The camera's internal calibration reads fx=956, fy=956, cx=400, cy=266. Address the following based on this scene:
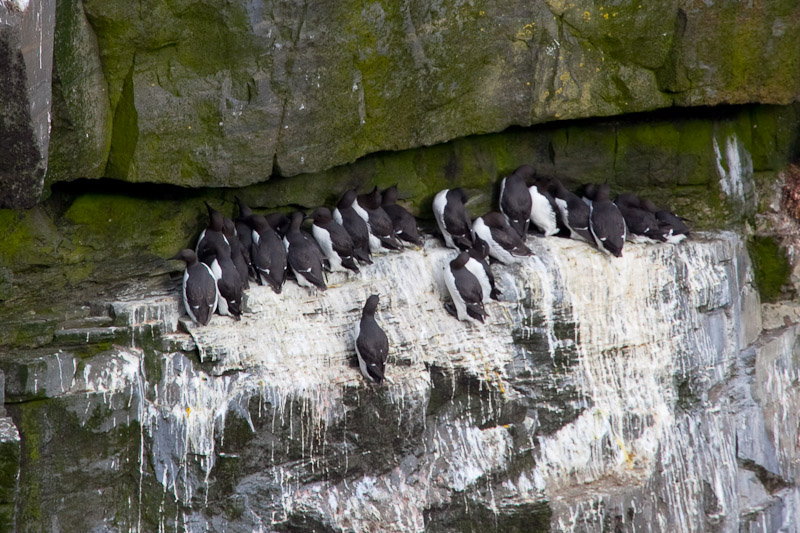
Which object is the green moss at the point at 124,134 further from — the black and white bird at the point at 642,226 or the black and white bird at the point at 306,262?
the black and white bird at the point at 642,226

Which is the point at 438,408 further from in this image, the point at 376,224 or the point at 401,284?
the point at 376,224

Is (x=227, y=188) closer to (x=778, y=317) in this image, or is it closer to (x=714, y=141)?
(x=714, y=141)

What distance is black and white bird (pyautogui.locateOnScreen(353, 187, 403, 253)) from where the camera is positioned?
7.14 metres

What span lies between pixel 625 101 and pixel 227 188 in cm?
324

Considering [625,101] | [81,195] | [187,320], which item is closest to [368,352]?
[187,320]

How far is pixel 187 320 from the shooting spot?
621 cm

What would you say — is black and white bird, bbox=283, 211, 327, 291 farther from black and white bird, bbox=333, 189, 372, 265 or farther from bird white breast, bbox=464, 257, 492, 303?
bird white breast, bbox=464, 257, 492, 303

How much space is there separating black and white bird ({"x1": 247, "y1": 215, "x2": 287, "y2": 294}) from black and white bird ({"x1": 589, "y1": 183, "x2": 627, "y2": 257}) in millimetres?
2451

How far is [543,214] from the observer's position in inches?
305

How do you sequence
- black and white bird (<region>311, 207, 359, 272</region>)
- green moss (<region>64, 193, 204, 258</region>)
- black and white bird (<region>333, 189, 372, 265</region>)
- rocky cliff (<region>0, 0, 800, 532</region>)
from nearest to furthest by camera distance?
1. rocky cliff (<region>0, 0, 800, 532</region>)
2. green moss (<region>64, 193, 204, 258</region>)
3. black and white bird (<region>311, 207, 359, 272</region>)
4. black and white bird (<region>333, 189, 372, 265</region>)

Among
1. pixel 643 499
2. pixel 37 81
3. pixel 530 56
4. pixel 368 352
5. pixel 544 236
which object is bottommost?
pixel 643 499

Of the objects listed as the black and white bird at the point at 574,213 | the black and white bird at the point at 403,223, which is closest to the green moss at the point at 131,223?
the black and white bird at the point at 403,223

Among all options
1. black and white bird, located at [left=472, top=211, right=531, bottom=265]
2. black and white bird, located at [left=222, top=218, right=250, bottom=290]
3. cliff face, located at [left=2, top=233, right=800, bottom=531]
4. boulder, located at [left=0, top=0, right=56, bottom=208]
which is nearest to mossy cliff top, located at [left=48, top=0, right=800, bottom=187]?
boulder, located at [left=0, top=0, right=56, bottom=208]

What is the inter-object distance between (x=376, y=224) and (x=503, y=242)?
971mm
